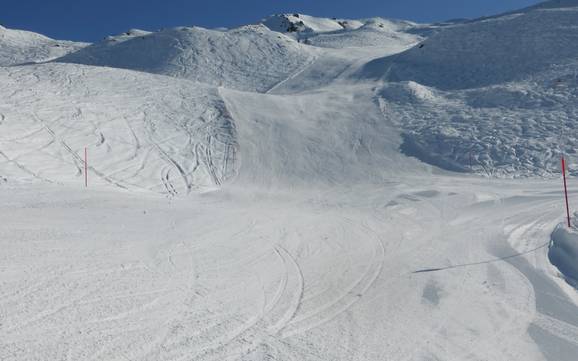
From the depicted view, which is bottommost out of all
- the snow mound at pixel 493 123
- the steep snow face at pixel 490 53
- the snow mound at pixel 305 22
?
the snow mound at pixel 493 123

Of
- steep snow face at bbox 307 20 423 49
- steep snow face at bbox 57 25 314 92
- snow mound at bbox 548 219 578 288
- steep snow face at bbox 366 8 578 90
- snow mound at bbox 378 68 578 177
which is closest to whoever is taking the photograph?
snow mound at bbox 548 219 578 288

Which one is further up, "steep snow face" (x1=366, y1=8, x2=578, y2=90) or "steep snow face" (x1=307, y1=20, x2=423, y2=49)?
"steep snow face" (x1=307, y1=20, x2=423, y2=49)

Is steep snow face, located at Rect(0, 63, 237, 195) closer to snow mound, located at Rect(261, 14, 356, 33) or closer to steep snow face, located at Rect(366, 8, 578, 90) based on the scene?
steep snow face, located at Rect(366, 8, 578, 90)

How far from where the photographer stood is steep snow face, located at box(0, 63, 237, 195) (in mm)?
16484

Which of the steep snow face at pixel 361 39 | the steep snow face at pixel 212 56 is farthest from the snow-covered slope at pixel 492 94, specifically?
the steep snow face at pixel 361 39

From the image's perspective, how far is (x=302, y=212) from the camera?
13141mm

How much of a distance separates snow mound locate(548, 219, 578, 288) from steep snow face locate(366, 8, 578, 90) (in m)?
22.3

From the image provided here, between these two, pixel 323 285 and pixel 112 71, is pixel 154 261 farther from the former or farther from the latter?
pixel 112 71

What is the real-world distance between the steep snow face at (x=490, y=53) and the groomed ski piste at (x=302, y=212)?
224mm

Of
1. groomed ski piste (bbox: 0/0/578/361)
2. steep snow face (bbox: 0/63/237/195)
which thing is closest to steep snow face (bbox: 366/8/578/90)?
groomed ski piste (bbox: 0/0/578/361)

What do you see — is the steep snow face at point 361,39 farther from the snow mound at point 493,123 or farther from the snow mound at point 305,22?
the snow mound at point 493,123

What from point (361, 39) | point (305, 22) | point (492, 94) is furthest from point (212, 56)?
point (305, 22)

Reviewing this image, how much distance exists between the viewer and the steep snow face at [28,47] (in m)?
63.6

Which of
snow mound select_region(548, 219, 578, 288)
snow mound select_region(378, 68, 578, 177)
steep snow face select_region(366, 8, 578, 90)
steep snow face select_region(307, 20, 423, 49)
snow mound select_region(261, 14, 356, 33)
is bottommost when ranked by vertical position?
snow mound select_region(548, 219, 578, 288)
